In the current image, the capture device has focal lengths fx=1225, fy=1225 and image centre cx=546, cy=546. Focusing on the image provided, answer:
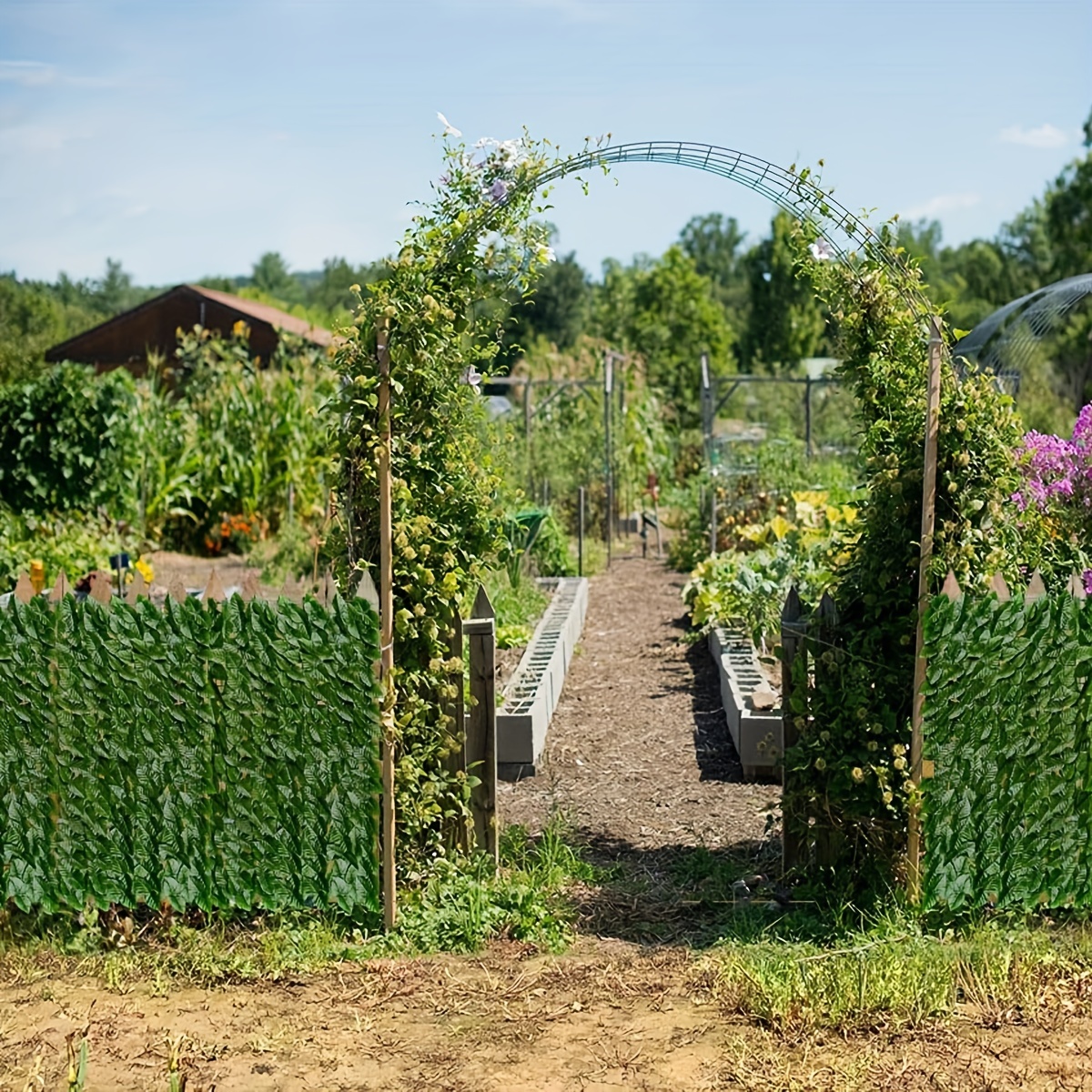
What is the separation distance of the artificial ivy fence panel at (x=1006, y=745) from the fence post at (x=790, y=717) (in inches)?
20.2

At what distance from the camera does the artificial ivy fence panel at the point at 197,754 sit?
441cm

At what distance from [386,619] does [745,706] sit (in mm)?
2911

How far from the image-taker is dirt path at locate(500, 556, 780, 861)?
5.77m

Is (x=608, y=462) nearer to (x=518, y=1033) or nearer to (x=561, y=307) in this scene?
(x=518, y=1033)

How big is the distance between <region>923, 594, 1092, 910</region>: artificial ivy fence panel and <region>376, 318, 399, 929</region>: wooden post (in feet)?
6.25

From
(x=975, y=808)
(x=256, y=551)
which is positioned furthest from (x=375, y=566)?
(x=256, y=551)

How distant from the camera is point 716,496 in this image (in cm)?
1332

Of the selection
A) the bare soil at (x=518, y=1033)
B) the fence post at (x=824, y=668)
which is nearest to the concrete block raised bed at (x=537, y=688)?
the bare soil at (x=518, y=1033)

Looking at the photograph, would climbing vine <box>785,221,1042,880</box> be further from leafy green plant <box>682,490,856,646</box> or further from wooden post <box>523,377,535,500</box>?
wooden post <box>523,377,535,500</box>

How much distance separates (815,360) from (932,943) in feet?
80.1

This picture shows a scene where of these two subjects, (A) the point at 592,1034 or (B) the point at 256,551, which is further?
(B) the point at 256,551

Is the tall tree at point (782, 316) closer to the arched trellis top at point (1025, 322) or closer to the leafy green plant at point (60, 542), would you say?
the arched trellis top at point (1025, 322)

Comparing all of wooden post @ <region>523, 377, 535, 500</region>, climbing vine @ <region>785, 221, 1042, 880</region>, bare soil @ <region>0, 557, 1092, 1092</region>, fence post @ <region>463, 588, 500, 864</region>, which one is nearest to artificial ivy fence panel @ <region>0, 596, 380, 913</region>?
bare soil @ <region>0, 557, 1092, 1092</region>

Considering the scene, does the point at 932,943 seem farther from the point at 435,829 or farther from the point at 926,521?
the point at 435,829
